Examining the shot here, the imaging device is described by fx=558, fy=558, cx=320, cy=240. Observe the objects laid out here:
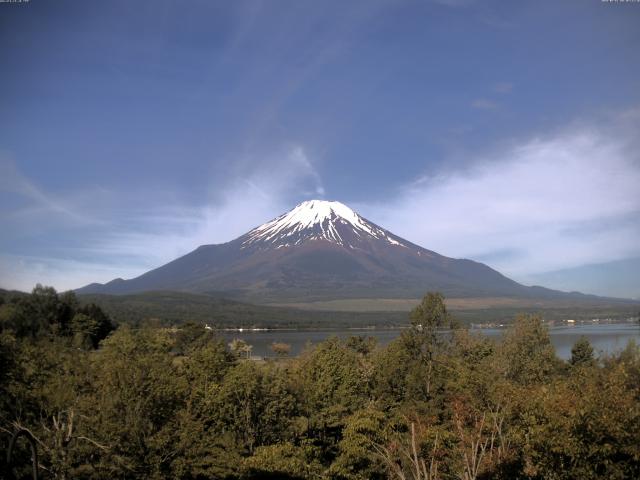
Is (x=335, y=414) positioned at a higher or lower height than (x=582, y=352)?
lower

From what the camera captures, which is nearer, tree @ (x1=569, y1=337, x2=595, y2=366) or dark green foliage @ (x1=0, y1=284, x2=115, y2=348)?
tree @ (x1=569, y1=337, x2=595, y2=366)

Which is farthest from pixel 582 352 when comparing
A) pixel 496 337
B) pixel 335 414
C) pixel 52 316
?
pixel 52 316

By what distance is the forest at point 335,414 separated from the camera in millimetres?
15195

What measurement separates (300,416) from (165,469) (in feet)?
33.0

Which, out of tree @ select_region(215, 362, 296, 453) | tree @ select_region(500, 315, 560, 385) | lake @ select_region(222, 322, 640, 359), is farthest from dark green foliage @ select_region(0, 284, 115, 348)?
tree @ select_region(500, 315, 560, 385)

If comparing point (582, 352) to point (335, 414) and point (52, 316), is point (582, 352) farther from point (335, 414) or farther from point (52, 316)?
point (52, 316)

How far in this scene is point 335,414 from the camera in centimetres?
2856

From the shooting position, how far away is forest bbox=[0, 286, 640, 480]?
15195mm

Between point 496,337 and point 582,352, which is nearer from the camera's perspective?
point 582,352

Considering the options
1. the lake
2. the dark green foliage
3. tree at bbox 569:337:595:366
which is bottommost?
the lake

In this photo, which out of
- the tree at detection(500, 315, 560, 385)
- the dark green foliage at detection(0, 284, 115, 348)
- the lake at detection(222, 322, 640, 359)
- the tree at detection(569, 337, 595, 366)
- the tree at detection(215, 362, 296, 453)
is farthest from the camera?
the lake at detection(222, 322, 640, 359)

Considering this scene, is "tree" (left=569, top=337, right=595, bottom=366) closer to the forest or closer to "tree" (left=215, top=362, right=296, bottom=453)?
the forest

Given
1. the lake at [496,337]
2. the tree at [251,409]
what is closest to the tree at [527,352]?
the tree at [251,409]

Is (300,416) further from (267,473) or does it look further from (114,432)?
(114,432)
